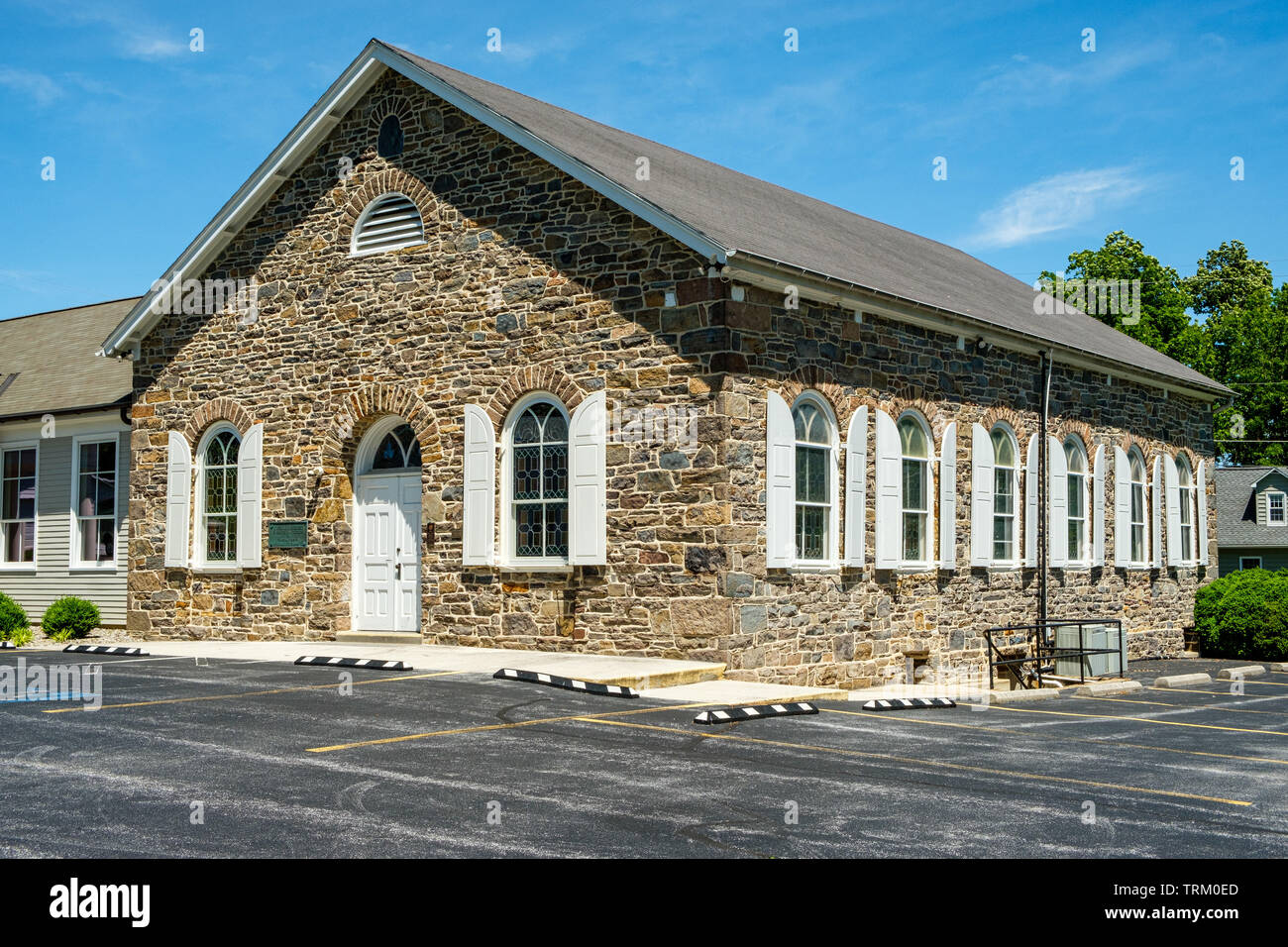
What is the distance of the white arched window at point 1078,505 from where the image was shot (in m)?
21.9

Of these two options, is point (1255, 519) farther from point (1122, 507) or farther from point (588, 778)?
point (588, 778)

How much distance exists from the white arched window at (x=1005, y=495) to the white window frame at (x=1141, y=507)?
15.1ft

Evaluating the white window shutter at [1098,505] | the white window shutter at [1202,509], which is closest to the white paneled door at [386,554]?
the white window shutter at [1098,505]

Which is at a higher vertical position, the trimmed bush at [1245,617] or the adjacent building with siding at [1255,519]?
the adjacent building with siding at [1255,519]

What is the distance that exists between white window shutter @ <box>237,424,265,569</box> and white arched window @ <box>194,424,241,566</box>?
0.51 m

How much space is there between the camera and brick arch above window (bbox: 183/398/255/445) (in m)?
18.7

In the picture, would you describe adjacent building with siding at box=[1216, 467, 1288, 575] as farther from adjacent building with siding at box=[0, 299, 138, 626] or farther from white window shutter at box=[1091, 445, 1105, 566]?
adjacent building with siding at box=[0, 299, 138, 626]

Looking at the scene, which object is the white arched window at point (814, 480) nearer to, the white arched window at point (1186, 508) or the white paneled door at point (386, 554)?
→ the white paneled door at point (386, 554)

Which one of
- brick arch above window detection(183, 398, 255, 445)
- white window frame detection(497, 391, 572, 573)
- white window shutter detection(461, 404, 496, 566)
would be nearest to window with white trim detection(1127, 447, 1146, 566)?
white window frame detection(497, 391, 572, 573)

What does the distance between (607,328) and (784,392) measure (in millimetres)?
2240

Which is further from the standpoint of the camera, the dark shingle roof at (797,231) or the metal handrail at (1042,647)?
the metal handrail at (1042,647)

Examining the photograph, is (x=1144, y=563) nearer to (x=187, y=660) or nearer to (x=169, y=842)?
(x=187, y=660)
